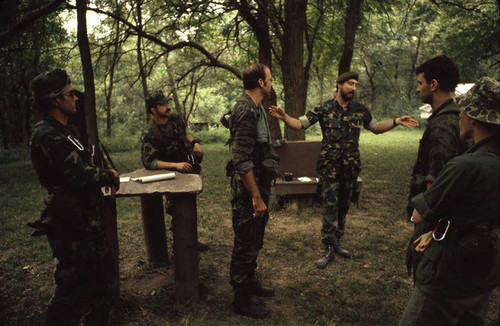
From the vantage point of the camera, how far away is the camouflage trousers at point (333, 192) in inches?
A: 179

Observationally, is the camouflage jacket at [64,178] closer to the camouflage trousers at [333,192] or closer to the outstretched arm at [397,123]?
the camouflage trousers at [333,192]

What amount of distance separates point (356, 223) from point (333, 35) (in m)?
8.41

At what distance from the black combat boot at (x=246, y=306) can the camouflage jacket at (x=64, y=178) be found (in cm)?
153

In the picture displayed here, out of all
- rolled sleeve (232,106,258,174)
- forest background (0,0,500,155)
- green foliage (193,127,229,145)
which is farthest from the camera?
green foliage (193,127,229,145)

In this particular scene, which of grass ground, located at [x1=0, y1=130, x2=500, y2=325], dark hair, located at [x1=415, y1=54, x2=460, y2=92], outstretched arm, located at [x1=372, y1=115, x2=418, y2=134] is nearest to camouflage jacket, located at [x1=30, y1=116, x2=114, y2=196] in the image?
grass ground, located at [x1=0, y1=130, x2=500, y2=325]

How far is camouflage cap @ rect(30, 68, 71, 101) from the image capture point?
8.20ft

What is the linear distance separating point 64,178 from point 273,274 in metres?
2.69

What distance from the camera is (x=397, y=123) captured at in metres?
4.35

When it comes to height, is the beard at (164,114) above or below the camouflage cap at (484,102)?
above

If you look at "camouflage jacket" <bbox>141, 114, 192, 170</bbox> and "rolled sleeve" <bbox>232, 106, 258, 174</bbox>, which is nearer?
"rolled sleeve" <bbox>232, 106, 258, 174</bbox>

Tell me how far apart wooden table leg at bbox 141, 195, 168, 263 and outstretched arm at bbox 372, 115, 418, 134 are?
291 cm

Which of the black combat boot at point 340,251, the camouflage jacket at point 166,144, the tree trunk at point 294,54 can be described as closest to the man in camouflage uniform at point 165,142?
the camouflage jacket at point 166,144

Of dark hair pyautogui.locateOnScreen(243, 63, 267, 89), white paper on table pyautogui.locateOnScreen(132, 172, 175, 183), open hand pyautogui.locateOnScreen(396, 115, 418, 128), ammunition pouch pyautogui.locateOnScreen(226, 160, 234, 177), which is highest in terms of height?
dark hair pyautogui.locateOnScreen(243, 63, 267, 89)

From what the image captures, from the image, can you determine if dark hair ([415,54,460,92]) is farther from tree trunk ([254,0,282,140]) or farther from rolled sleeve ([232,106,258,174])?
tree trunk ([254,0,282,140])
